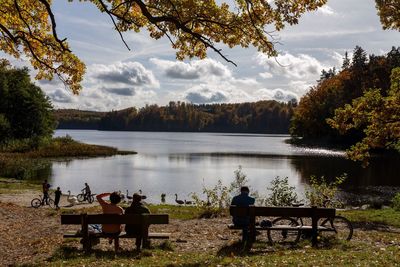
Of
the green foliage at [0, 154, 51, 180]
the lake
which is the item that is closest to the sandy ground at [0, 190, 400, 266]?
the lake

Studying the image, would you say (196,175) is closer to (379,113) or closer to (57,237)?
(379,113)

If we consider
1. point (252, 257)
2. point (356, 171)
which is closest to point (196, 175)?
point (356, 171)

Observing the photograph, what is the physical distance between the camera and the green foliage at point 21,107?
234 feet

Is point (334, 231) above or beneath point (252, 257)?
above

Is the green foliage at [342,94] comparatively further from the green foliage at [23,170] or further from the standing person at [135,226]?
the standing person at [135,226]

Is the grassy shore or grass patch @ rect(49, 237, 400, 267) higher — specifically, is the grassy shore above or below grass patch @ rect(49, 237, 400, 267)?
below

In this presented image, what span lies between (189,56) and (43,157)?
65354 millimetres

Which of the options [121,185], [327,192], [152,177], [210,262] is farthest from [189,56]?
[152,177]

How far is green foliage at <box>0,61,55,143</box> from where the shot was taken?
7131 cm

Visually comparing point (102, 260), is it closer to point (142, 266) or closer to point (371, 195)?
point (142, 266)

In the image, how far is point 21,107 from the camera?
72125mm

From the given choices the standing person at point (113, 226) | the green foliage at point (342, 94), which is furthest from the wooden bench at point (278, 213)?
the green foliage at point (342, 94)

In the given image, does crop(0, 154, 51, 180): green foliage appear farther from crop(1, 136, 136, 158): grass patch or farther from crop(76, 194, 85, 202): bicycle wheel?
crop(76, 194, 85, 202): bicycle wheel

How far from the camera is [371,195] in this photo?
124 ft
